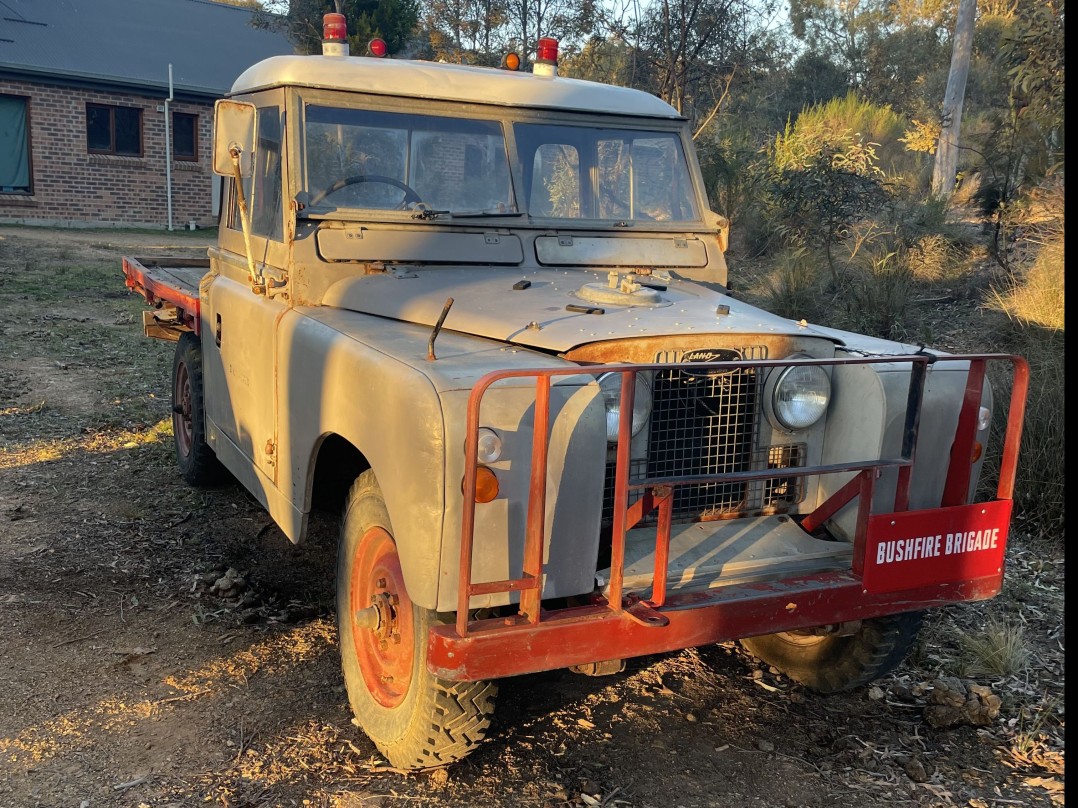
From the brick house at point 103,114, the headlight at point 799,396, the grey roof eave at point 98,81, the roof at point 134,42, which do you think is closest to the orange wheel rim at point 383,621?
the headlight at point 799,396

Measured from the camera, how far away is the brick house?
1872 cm

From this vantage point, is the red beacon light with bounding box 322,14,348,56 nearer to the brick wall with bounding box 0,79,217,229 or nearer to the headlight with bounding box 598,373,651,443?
the headlight with bounding box 598,373,651,443

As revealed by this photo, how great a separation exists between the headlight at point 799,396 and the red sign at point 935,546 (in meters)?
0.46

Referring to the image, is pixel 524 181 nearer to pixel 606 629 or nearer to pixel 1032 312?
pixel 606 629

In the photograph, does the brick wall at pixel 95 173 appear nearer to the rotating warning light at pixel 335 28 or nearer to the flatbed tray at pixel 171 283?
the flatbed tray at pixel 171 283

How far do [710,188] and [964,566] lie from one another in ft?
30.6

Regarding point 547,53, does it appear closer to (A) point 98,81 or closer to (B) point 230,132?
(B) point 230,132

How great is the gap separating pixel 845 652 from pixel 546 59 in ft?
10.2

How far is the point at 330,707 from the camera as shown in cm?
344

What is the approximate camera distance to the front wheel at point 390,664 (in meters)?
2.82

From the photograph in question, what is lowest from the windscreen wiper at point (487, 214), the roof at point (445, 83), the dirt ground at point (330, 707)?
the dirt ground at point (330, 707)

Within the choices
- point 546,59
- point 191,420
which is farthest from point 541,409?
point 191,420

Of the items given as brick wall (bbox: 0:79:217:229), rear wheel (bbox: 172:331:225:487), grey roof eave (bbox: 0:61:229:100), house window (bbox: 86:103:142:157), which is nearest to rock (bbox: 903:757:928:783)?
rear wheel (bbox: 172:331:225:487)

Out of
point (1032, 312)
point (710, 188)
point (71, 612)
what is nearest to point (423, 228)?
point (71, 612)
